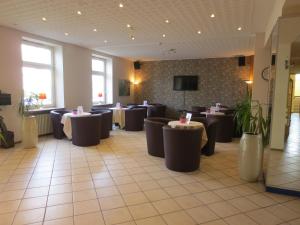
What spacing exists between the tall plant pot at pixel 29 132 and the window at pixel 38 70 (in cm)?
79

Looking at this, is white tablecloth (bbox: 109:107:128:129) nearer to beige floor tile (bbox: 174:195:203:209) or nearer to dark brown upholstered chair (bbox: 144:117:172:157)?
dark brown upholstered chair (bbox: 144:117:172:157)

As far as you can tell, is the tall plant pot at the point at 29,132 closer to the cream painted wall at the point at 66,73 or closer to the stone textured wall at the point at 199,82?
the cream painted wall at the point at 66,73

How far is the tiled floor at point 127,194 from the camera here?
2.67m

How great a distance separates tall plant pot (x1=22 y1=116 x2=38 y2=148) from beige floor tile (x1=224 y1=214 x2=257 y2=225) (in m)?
4.88

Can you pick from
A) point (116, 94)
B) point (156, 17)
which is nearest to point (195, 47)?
point (156, 17)

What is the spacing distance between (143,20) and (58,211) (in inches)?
162

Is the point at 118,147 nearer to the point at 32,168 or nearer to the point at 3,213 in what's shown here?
the point at 32,168

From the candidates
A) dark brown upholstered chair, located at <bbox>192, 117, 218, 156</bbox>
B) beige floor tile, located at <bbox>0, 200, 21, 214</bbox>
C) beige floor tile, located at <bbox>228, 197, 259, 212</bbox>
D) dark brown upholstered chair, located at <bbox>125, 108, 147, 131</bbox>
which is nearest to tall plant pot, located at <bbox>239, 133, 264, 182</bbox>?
beige floor tile, located at <bbox>228, 197, 259, 212</bbox>

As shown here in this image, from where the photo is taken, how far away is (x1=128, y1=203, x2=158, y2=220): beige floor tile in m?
2.72

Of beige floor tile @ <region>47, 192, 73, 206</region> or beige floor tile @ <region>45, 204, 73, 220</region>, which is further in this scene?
beige floor tile @ <region>47, 192, 73, 206</region>

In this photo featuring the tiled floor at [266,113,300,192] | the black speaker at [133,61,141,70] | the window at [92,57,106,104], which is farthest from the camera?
the black speaker at [133,61,141,70]

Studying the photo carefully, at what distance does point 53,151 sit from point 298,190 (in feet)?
16.3

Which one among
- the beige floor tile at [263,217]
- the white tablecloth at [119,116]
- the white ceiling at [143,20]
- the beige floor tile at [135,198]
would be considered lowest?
the beige floor tile at [263,217]

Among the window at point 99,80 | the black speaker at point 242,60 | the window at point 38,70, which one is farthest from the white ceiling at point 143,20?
the black speaker at point 242,60
